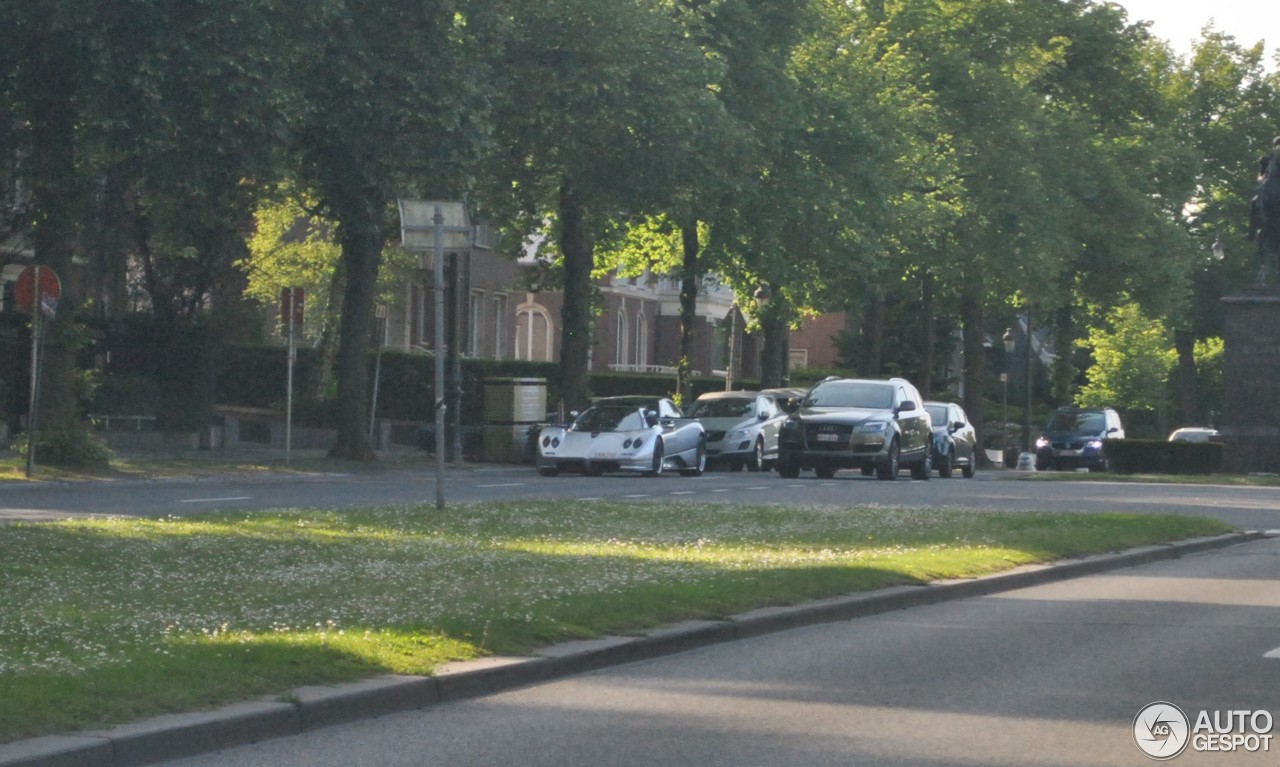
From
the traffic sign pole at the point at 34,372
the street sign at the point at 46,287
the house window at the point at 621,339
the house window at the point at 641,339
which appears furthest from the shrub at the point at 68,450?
the house window at the point at 641,339

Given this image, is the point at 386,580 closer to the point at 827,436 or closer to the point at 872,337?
the point at 827,436

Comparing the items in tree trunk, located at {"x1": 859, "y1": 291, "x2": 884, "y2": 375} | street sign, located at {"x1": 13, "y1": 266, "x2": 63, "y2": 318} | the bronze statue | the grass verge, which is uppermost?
the bronze statue

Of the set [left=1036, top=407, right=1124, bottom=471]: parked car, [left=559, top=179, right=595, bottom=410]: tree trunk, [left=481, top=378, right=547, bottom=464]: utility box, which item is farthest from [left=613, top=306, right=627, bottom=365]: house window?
[left=481, top=378, right=547, bottom=464]: utility box

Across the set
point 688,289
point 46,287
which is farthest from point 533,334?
point 46,287

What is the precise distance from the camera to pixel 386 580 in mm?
12703

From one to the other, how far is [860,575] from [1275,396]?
27560 mm

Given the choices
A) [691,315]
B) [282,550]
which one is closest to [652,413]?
[691,315]

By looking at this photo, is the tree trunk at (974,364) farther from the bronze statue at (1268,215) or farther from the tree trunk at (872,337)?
the bronze statue at (1268,215)

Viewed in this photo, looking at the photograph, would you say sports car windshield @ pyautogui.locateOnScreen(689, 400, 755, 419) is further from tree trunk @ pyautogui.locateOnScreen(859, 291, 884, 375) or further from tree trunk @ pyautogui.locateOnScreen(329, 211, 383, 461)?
tree trunk @ pyautogui.locateOnScreen(859, 291, 884, 375)

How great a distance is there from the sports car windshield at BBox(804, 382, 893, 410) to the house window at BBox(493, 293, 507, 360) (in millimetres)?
29966

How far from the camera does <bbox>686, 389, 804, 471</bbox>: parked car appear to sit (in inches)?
1583

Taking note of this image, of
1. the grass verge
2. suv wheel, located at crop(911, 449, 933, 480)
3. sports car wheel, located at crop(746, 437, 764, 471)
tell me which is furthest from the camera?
sports car wheel, located at crop(746, 437, 764, 471)

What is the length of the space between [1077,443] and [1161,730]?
146 ft

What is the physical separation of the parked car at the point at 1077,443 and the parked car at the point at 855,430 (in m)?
17.0
